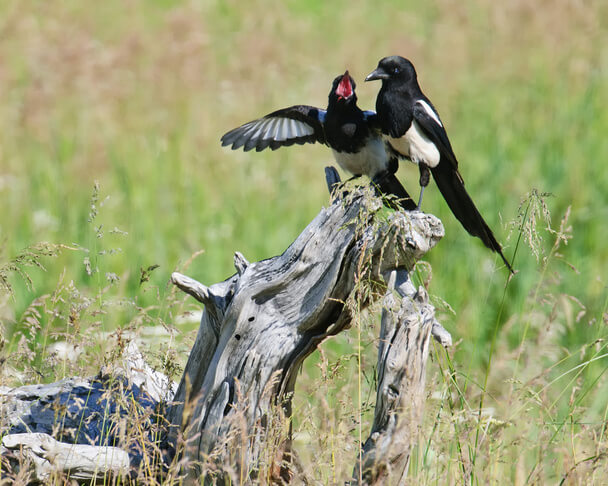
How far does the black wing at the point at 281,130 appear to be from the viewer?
360 centimetres

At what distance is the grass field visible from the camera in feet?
14.8

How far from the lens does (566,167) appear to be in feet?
20.1

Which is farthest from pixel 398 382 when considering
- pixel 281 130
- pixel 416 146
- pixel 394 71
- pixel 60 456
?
pixel 281 130

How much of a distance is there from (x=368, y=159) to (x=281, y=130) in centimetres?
48

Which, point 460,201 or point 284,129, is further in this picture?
point 284,129

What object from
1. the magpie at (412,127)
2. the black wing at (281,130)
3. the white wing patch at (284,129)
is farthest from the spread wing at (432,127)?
the white wing patch at (284,129)

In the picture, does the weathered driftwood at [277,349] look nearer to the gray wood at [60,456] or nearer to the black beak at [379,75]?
the gray wood at [60,456]

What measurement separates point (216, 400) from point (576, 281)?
325cm

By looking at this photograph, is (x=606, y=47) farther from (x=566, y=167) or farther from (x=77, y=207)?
(x=77, y=207)

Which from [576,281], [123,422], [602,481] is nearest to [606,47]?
[576,281]

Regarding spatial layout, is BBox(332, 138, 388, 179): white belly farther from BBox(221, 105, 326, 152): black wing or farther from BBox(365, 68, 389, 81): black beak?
BBox(365, 68, 389, 81): black beak

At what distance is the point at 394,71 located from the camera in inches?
135

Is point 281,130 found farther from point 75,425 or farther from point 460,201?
point 75,425

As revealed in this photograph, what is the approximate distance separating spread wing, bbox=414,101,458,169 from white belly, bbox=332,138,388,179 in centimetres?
29
